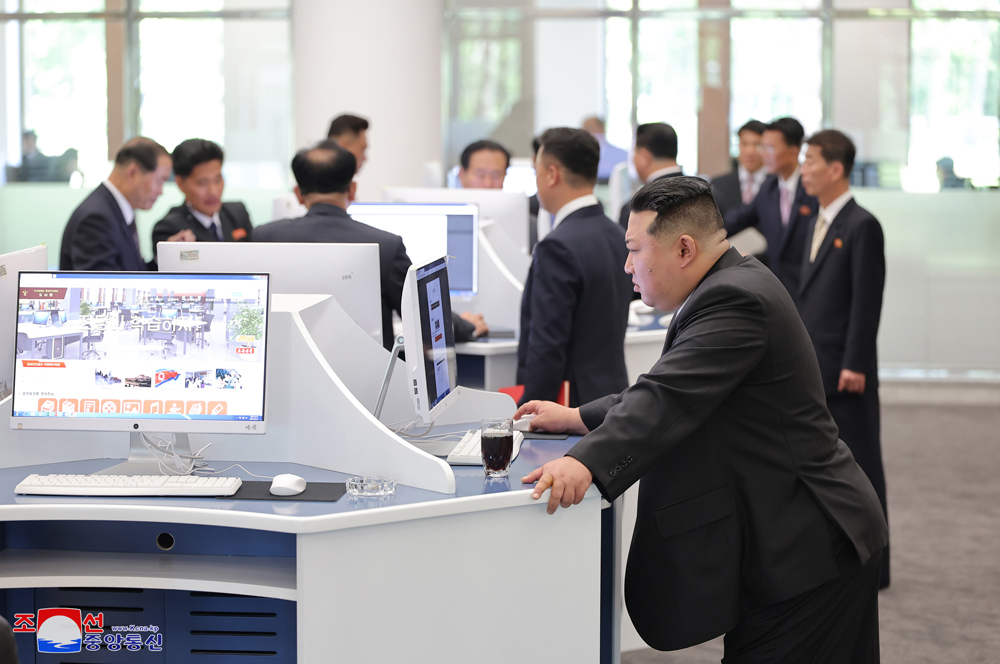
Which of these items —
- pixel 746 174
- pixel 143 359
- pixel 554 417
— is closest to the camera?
pixel 143 359

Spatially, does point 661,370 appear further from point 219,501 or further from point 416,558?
point 219,501

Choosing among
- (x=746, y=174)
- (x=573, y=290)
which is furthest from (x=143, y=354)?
(x=746, y=174)

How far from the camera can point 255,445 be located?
2.32 m

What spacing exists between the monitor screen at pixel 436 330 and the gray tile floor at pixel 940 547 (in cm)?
134

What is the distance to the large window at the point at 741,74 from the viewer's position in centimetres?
793

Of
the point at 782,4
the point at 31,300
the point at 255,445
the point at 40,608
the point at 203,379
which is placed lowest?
the point at 40,608

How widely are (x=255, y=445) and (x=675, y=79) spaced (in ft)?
22.2

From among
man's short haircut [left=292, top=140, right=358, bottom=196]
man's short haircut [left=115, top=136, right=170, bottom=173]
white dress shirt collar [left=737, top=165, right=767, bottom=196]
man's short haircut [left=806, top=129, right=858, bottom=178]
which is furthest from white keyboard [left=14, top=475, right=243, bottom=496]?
white dress shirt collar [left=737, top=165, right=767, bottom=196]

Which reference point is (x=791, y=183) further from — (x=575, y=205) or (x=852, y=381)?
(x=575, y=205)

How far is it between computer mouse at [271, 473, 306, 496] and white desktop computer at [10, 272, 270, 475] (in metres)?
0.14

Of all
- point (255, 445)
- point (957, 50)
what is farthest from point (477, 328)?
point (957, 50)

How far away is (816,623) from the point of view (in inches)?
76.1

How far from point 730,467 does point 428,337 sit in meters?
0.74

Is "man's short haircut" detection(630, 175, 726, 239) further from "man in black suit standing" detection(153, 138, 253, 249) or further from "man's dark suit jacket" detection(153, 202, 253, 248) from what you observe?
"man in black suit standing" detection(153, 138, 253, 249)
